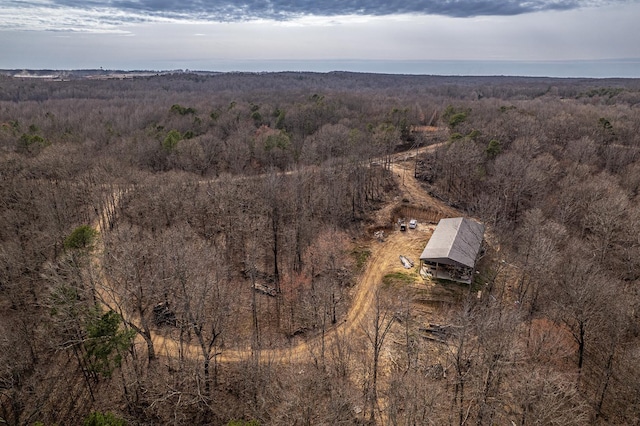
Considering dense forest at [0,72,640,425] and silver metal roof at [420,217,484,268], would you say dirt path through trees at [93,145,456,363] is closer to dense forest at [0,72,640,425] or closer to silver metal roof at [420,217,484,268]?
dense forest at [0,72,640,425]

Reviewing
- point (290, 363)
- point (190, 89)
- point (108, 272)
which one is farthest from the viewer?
point (190, 89)

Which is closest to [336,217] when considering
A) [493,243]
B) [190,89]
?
[493,243]

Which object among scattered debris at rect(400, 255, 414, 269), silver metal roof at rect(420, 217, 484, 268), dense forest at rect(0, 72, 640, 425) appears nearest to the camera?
dense forest at rect(0, 72, 640, 425)

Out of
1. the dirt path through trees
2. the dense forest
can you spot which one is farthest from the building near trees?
the dirt path through trees

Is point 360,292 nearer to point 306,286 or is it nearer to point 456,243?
point 306,286

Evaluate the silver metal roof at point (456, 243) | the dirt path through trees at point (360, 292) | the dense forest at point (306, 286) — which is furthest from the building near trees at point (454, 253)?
the dirt path through trees at point (360, 292)

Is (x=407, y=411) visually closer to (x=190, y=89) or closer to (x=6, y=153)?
(x=6, y=153)
